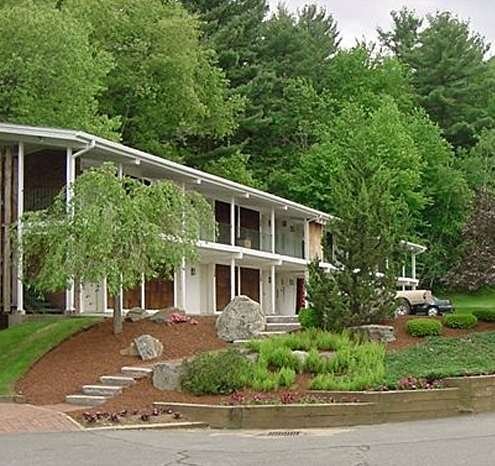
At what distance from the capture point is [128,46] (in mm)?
43250

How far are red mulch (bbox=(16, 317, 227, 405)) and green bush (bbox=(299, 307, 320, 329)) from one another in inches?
82.2

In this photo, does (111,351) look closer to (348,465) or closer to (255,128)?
(348,465)

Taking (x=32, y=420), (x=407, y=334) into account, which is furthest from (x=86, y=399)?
(x=407, y=334)

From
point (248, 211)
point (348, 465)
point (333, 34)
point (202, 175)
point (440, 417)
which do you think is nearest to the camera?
point (348, 465)

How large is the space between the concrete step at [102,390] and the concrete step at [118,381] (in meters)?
0.16

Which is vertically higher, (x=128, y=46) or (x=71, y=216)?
(x=128, y=46)

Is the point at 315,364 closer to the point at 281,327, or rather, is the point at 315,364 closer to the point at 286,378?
the point at 286,378

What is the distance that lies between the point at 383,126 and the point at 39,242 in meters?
30.4

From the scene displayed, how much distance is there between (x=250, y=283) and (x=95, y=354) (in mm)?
19946

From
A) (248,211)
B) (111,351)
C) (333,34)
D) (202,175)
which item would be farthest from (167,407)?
(333,34)

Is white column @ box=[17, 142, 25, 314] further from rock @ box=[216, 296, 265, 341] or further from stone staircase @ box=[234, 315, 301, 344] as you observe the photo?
stone staircase @ box=[234, 315, 301, 344]

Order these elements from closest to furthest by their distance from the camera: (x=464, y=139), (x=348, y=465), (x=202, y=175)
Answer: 1. (x=348, y=465)
2. (x=202, y=175)
3. (x=464, y=139)

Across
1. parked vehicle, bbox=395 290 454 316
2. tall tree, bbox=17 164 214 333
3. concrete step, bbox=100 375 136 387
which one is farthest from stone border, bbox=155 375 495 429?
parked vehicle, bbox=395 290 454 316

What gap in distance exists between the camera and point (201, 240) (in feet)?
102
